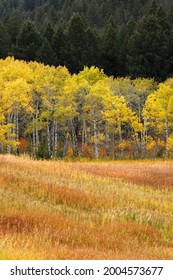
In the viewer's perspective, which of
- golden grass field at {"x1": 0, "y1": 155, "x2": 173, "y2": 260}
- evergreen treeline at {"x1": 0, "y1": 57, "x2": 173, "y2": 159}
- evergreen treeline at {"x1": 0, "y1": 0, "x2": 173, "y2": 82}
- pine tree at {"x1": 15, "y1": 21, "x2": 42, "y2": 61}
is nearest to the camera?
golden grass field at {"x1": 0, "y1": 155, "x2": 173, "y2": 260}

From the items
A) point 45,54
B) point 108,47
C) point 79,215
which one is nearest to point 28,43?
point 45,54

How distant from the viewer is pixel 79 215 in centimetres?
1206

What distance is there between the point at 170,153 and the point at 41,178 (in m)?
31.7

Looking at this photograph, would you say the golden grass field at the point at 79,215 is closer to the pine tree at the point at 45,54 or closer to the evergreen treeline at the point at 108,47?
the evergreen treeline at the point at 108,47

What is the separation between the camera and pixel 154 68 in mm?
60844

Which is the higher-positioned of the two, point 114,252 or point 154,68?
point 154,68

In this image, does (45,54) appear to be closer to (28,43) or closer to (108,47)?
(28,43)

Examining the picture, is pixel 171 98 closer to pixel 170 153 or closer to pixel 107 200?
pixel 170 153

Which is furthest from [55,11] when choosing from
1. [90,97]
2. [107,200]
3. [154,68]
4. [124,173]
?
[107,200]

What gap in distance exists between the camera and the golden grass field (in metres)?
8.09

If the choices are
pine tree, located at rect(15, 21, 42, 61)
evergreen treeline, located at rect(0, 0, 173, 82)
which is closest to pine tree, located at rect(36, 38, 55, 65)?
evergreen treeline, located at rect(0, 0, 173, 82)

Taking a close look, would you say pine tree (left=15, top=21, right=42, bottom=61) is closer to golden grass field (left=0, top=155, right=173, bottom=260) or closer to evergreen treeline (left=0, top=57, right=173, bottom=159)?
evergreen treeline (left=0, top=57, right=173, bottom=159)

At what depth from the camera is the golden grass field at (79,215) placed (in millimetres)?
8086

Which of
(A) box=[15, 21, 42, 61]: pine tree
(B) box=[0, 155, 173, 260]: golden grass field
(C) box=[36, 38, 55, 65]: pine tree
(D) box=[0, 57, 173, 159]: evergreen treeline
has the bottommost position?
(B) box=[0, 155, 173, 260]: golden grass field
